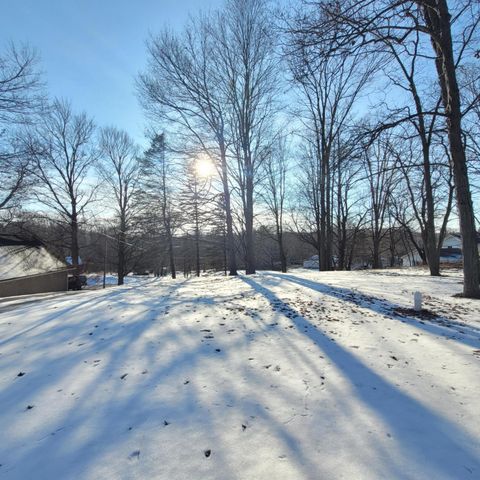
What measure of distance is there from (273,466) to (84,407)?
1.82 m

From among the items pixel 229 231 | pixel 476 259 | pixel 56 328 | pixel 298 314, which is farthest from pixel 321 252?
pixel 56 328

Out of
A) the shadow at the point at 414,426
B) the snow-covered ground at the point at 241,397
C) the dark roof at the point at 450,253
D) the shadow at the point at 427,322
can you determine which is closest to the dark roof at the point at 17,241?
the snow-covered ground at the point at 241,397

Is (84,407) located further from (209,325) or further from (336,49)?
(336,49)

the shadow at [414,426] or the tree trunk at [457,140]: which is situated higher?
the tree trunk at [457,140]

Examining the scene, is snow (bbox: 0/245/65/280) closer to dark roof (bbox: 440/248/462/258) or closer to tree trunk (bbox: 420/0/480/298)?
tree trunk (bbox: 420/0/480/298)

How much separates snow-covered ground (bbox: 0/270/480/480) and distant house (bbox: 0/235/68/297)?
12760mm

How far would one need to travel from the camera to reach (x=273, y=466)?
2.34 meters

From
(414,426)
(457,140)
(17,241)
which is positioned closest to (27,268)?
(17,241)

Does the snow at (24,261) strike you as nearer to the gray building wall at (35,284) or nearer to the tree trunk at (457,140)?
the gray building wall at (35,284)

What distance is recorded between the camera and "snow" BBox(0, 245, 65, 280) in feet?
56.2

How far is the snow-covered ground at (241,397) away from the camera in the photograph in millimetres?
2379

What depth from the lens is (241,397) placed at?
10.7 ft

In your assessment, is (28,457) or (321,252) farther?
(321,252)

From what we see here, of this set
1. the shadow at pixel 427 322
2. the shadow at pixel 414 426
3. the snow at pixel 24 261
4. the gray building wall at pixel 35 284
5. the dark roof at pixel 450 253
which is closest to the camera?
the shadow at pixel 414 426
